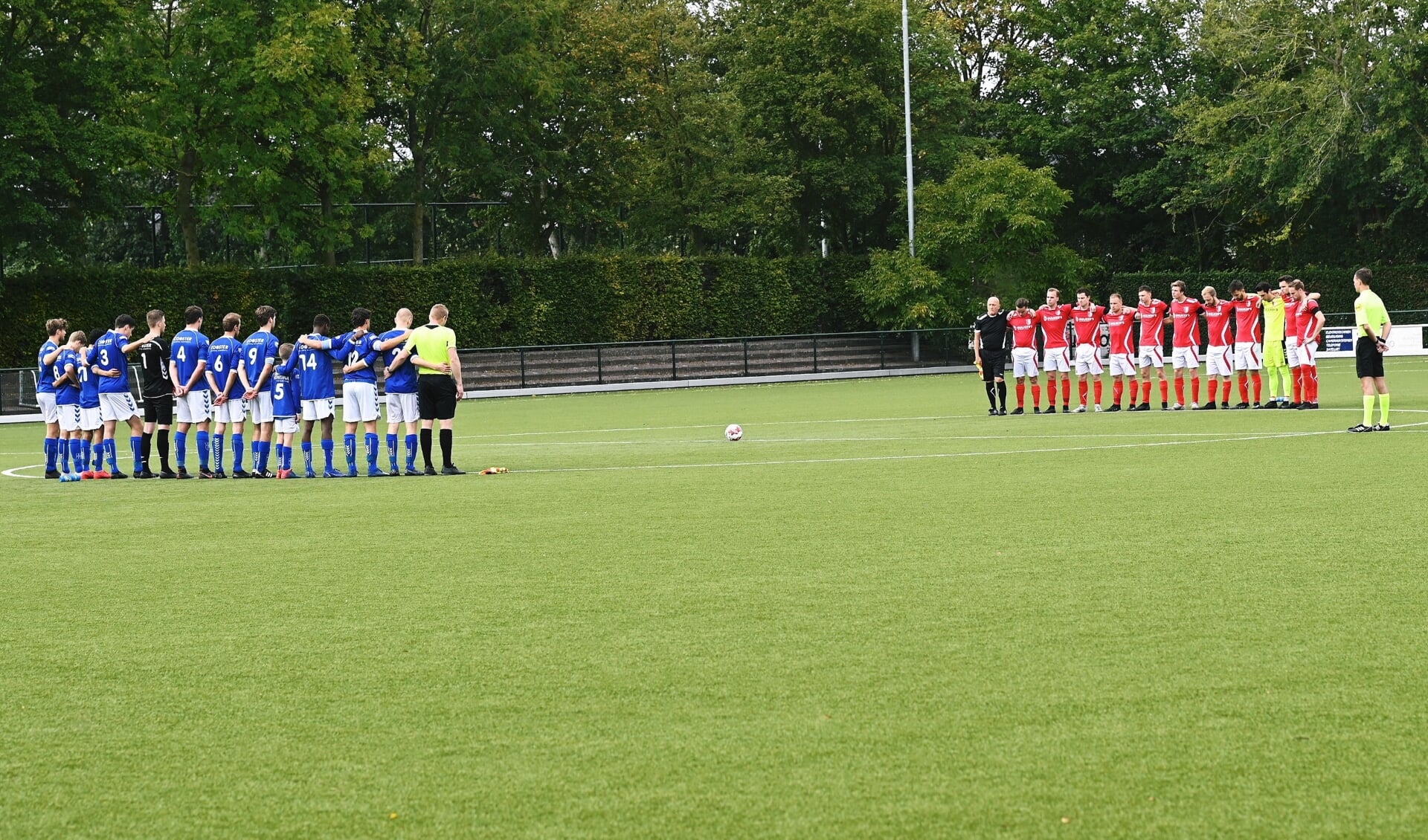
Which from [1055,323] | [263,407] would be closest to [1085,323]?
[1055,323]

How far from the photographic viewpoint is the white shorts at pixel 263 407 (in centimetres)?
1800

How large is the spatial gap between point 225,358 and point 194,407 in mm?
983

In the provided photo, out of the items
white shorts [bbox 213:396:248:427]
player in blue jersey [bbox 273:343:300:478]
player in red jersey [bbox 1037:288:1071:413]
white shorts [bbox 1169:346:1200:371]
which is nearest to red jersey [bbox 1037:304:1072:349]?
player in red jersey [bbox 1037:288:1071:413]


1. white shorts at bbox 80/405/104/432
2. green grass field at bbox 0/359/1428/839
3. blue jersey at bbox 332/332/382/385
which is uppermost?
blue jersey at bbox 332/332/382/385

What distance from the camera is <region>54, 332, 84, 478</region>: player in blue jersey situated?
18.9 m

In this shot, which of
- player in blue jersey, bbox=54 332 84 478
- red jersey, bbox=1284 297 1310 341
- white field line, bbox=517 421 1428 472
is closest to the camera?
white field line, bbox=517 421 1428 472

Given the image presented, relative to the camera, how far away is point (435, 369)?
16.8m

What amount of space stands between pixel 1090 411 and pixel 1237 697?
783 inches

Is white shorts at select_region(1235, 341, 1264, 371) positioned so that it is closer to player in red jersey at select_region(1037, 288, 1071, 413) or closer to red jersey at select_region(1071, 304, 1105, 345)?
red jersey at select_region(1071, 304, 1105, 345)

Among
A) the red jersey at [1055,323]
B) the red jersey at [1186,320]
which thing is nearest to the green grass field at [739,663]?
the red jersey at [1186,320]

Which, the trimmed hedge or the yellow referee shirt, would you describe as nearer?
the yellow referee shirt

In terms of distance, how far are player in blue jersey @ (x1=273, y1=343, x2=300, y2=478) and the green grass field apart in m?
3.77

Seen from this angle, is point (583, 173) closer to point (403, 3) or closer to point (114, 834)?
point (403, 3)

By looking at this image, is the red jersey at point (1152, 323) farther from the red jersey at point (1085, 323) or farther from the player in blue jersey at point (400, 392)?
the player in blue jersey at point (400, 392)
